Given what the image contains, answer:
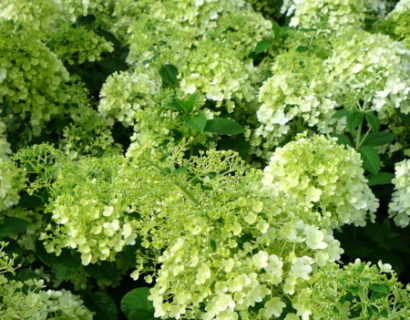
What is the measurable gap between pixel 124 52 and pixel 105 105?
0.84 meters

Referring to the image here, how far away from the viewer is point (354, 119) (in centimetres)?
248

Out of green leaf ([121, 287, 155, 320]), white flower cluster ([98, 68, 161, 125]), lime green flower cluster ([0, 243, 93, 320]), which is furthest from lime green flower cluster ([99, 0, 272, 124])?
green leaf ([121, 287, 155, 320])

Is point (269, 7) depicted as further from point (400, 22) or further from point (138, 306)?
point (138, 306)

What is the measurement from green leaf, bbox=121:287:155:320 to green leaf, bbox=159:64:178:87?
50.1 inches

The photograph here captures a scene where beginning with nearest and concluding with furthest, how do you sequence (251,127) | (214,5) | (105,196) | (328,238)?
(328,238)
(105,196)
(251,127)
(214,5)

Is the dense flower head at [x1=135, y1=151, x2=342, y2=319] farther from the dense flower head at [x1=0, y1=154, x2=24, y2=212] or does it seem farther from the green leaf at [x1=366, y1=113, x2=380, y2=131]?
the green leaf at [x1=366, y1=113, x2=380, y2=131]

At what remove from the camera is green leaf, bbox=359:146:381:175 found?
94.8 inches

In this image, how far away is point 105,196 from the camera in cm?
194

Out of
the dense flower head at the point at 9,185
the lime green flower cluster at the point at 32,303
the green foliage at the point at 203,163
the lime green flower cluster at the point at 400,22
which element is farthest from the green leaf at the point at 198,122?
the lime green flower cluster at the point at 400,22

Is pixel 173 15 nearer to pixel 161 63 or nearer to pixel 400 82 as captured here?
pixel 161 63

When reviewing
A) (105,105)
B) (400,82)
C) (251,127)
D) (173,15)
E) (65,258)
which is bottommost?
(65,258)

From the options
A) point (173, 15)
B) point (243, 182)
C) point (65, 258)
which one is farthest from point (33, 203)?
point (173, 15)

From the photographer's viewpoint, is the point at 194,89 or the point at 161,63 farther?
the point at 161,63

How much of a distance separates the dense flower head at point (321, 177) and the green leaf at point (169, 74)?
1.00 m
